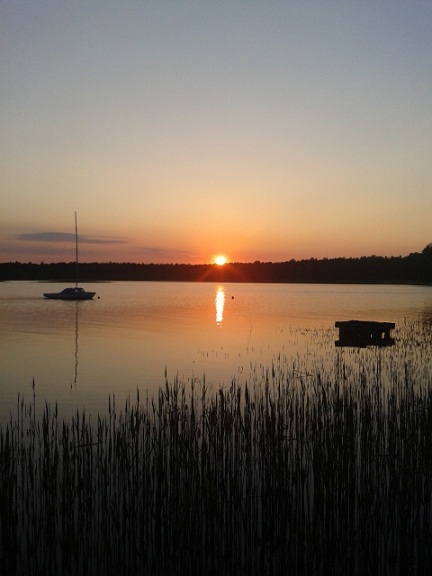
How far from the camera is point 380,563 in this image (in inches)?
A: 234

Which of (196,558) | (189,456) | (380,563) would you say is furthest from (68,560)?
(380,563)

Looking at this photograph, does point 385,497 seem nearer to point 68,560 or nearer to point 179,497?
point 179,497

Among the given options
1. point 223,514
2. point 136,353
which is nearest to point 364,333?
point 136,353

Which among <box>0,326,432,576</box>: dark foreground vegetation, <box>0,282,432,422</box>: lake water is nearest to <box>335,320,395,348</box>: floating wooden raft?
<box>0,282,432,422</box>: lake water

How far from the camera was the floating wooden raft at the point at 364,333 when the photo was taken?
78.4 ft

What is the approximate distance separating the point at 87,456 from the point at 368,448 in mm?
3684

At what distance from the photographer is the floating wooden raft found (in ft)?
78.4

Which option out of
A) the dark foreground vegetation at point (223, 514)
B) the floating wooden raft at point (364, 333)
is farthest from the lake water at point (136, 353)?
the dark foreground vegetation at point (223, 514)

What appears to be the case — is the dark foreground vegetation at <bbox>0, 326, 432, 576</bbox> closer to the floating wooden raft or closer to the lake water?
the lake water

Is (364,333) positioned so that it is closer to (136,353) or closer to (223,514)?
(136,353)

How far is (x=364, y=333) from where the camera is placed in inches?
961

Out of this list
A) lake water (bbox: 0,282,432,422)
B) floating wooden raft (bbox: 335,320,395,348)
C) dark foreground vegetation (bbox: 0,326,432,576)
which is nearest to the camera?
dark foreground vegetation (bbox: 0,326,432,576)

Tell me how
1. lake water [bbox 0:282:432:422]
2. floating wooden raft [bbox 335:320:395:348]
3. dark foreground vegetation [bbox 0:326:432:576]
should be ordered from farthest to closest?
floating wooden raft [bbox 335:320:395:348] < lake water [bbox 0:282:432:422] < dark foreground vegetation [bbox 0:326:432:576]

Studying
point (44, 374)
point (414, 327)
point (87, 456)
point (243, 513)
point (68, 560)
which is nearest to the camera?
point (68, 560)
